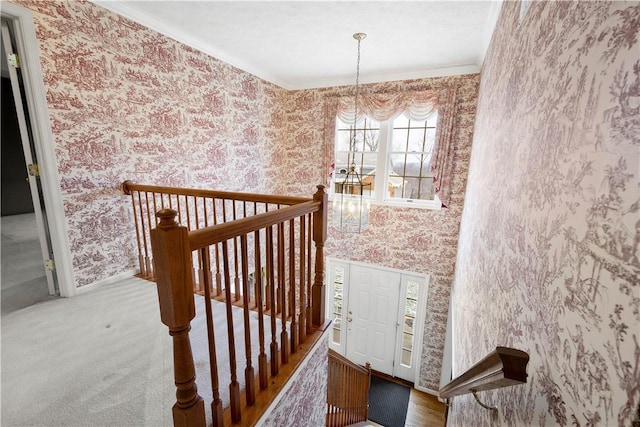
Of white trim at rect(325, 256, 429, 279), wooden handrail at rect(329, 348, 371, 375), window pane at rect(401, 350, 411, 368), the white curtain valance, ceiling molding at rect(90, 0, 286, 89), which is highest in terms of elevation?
ceiling molding at rect(90, 0, 286, 89)

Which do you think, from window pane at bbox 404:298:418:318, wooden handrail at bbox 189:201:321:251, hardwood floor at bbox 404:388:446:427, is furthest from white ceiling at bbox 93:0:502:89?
hardwood floor at bbox 404:388:446:427

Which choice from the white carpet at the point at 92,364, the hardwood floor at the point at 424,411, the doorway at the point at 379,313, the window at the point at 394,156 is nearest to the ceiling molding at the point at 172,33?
the window at the point at 394,156

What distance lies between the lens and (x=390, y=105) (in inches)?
152

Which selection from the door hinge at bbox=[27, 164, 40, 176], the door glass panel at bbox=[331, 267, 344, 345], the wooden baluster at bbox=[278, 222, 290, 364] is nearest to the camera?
the wooden baluster at bbox=[278, 222, 290, 364]

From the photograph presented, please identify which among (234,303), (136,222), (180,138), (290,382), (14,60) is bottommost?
(290,382)

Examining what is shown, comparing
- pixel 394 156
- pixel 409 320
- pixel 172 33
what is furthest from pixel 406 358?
pixel 172 33

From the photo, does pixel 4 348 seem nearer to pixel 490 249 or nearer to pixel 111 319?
pixel 111 319

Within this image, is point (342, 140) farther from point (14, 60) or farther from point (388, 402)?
point (388, 402)

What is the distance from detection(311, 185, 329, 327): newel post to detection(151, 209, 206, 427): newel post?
99cm

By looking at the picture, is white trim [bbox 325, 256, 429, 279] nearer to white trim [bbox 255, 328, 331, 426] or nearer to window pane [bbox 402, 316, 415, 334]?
window pane [bbox 402, 316, 415, 334]

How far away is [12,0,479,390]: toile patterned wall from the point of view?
2123 millimetres

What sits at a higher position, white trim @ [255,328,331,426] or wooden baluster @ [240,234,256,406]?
wooden baluster @ [240,234,256,406]

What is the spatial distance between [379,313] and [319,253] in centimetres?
329

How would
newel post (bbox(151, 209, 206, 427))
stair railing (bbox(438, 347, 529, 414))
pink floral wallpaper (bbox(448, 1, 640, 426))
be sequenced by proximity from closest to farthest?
pink floral wallpaper (bbox(448, 1, 640, 426)) → stair railing (bbox(438, 347, 529, 414)) → newel post (bbox(151, 209, 206, 427))
